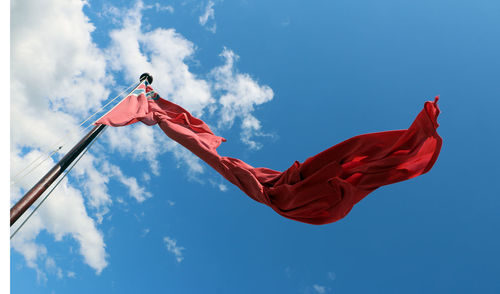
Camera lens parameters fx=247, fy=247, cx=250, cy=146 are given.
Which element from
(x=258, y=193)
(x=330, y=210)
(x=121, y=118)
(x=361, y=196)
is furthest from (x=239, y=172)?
(x=121, y=118)

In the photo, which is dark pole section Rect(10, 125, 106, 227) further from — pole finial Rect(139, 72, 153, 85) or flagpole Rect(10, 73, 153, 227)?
pole finial Rect(139, 72, 153, 85)

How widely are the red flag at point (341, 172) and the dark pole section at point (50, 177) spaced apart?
3.26 meters

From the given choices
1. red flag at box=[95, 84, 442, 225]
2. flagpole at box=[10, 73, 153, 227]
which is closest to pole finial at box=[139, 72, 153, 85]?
flagpole at box=[10, 73, 153, 227]

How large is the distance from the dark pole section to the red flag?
326 centimetres

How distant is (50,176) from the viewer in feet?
17.1

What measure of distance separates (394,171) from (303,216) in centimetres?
185

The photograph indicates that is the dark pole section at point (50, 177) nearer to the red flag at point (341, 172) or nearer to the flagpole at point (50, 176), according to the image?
the flagpole at point (50, 176)

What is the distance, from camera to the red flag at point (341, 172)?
3.92 metres

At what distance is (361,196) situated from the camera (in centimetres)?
441

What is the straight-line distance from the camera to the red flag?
392cm

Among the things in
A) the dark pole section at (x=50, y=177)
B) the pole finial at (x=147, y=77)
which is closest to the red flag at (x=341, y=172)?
the dark pole section at (x=50, y=177)

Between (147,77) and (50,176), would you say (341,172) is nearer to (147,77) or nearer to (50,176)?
(50,176)
